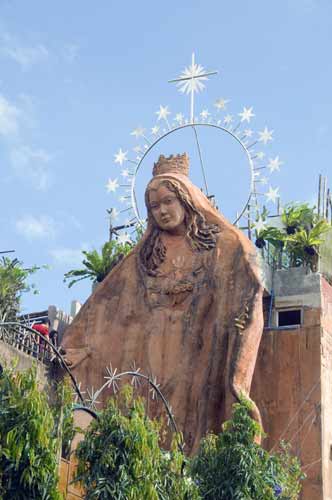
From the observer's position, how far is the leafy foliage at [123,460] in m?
14.1

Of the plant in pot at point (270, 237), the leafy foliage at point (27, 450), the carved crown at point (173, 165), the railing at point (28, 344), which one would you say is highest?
the carved crown at point (173, 165)

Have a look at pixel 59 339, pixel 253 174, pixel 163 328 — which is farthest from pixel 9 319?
pixel 253 174

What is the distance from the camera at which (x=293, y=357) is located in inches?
949

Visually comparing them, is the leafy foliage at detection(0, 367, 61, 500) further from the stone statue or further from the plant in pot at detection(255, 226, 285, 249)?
the plant in pot at detection(255, 226, 285, 249)

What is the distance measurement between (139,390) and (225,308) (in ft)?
7.17

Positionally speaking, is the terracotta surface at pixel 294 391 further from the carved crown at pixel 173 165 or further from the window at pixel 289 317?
the carved crown at pixel 173 165

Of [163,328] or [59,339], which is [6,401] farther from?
[59,339]

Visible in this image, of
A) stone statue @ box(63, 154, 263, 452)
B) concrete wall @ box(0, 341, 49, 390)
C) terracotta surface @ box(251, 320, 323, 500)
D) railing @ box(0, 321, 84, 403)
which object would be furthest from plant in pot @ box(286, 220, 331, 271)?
concrete wall @ box(0, 341, 49, 390)

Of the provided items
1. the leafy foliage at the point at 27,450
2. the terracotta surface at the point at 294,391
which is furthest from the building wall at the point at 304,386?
the leafy foliage at the point at 27,450

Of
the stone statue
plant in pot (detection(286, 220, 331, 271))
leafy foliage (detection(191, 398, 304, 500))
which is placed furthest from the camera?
plant in pot (detection(286, 220, 331, 271))

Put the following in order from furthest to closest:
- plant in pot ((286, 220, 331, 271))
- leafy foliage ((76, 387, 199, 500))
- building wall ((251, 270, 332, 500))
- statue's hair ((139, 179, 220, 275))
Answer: plant in pot ((286, 220, 331, 271)) < statue's hair ((139, 179, 220, 275)) < building wall ((251, 270, 332, 500)) < leafy foliage ((76, 387, 199, 500))

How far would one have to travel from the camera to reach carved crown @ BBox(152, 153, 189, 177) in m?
23.9

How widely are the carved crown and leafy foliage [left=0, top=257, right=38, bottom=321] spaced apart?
14.8 ft

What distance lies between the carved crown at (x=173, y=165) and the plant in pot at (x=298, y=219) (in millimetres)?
3103
